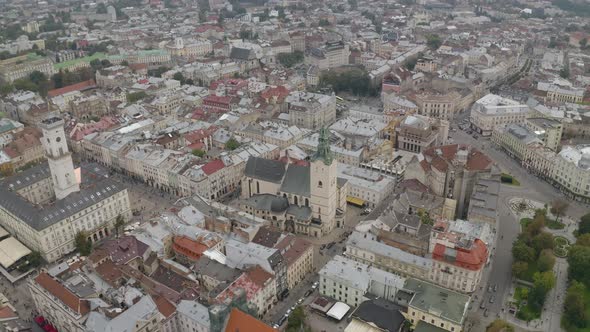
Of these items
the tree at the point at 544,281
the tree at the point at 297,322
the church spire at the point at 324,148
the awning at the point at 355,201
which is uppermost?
the church spire at the point at 324,148

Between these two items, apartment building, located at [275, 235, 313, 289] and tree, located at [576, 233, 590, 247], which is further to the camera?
tree, located at [576, 233, 590, 247]

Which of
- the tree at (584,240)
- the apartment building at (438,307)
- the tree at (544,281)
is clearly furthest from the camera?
the tree at (584,240)

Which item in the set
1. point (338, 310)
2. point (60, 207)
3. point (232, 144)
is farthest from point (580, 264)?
point (60, 207)

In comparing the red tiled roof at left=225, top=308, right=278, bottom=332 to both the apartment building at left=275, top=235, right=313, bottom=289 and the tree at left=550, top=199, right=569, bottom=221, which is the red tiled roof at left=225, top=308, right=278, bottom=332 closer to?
the apartment building at left=275, top=235, right=313, bottom=289

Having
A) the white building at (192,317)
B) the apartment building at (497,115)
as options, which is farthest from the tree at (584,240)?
the white building at (192,317)

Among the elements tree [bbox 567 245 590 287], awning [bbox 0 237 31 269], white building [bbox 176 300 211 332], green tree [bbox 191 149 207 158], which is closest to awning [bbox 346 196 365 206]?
green tree [bbox 191 149 207 158]

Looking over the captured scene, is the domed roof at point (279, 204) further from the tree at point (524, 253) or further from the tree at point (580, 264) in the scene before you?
the tree at point (580, 264)
